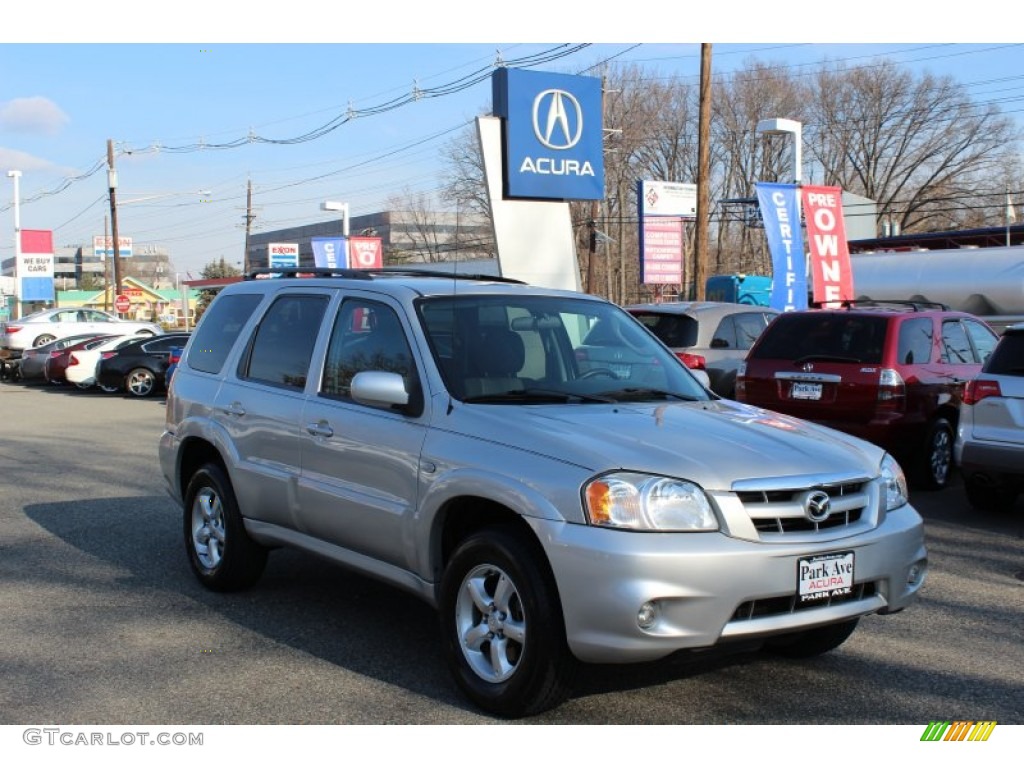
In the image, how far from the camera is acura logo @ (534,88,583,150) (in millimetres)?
15234

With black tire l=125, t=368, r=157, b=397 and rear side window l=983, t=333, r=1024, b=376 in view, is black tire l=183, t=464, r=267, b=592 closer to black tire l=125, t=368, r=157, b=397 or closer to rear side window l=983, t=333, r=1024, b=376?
rear side window l=983, t=333, r=1024, b=376

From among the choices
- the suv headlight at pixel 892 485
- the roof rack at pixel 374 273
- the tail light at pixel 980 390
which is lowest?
the suv headlight at pixel 892 485

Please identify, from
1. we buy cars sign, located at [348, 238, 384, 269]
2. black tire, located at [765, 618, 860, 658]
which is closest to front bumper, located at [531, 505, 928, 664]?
black tire, located at [765, 618, 860, 658]

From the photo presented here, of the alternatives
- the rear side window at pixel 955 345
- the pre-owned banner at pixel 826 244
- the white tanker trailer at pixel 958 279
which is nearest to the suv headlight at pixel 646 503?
the rear side window at pixel 955 345

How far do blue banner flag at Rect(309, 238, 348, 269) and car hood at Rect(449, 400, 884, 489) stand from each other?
27916mm

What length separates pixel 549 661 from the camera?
420 cm

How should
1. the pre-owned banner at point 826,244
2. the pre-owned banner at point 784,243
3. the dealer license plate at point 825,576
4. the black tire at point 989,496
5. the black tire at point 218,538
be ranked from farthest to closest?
1. the pre-owned banner at point 784,243
2. the pre-owned banner at point 826,244
3. the black tire at point 989,496
4. the black tire at point 218,538
5. the dealer license plate at point 825,576

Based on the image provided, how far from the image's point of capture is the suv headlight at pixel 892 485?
480 cm

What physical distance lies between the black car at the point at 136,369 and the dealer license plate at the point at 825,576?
21892 mm

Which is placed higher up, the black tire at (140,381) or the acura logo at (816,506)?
the acura logo at (816,506)

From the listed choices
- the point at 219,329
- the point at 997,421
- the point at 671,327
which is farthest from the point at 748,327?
the point at 219,329

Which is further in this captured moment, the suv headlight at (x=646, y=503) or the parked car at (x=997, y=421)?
the parked car at (x=997, y=421)

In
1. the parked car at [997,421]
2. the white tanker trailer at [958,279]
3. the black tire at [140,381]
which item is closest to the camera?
the parked car at [997,421]

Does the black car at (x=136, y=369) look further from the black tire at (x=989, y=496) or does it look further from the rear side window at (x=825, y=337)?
the black tire at (x=989, y=496)
